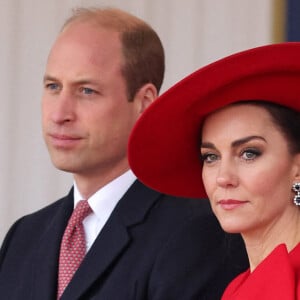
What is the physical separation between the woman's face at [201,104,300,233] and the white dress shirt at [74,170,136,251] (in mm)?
531

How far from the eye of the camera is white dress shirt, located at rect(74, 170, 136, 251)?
2.72 m

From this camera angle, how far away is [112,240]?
8.66ft

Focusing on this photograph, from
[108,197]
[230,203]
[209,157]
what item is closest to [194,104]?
[209,157]

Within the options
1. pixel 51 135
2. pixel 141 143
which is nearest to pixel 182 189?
pixel 141 143

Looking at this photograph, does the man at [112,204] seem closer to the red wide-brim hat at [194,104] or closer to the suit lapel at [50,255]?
the suit lapel at [50,255]

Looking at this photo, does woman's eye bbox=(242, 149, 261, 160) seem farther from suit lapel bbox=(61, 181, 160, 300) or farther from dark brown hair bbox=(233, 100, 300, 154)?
suit lapel bbox=(61, 181, 160, 300)

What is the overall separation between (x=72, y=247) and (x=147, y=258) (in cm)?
21

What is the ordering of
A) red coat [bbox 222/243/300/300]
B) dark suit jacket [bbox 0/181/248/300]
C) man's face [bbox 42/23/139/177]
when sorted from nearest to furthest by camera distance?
red coat [bbox 222/243/300/300], dark suit jacket [bbox 0/181/248/300], man's face [bbox 42/23/139/177]

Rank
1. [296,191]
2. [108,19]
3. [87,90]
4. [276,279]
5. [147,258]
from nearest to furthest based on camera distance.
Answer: [276,279] < [296,191] < [147,258] < [87,90] < [108,19]

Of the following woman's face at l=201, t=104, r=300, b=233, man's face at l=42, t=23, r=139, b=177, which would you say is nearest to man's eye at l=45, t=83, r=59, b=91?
man's face at l=42, t=23, r=139, b=177

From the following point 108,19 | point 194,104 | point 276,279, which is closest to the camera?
point 276,279

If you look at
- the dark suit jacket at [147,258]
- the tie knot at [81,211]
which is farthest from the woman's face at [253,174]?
the tie knot at [81,211]

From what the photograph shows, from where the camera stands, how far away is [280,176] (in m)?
2.17

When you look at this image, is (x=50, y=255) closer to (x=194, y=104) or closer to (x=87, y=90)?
(x=87, y=90)
